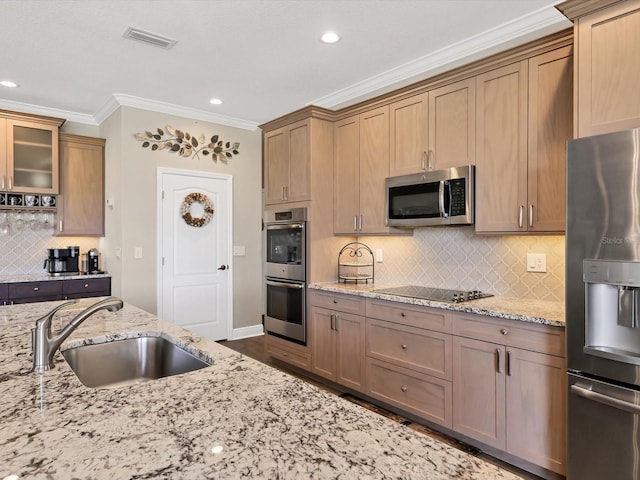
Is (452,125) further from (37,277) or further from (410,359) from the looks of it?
(37,277)

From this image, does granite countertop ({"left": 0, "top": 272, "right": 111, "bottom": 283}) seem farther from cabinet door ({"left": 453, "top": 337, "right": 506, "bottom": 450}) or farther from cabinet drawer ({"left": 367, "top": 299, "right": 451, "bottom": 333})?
cabinet door ({"left": 453, "top": 337, "right": 506, "bottom": 450})

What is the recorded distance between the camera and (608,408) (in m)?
1.80

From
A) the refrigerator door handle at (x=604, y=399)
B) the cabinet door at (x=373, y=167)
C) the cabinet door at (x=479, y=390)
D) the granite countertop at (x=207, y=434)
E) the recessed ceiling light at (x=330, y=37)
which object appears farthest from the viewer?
the cabinet door at (x=373, y=167)

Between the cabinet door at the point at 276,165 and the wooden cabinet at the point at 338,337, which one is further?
the cabinet door at the point at 276,165

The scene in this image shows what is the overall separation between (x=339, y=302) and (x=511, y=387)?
1.45 meters

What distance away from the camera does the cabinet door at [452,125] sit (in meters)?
2.79

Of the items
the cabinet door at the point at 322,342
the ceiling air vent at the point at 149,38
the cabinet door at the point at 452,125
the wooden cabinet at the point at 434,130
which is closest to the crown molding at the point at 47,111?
the ceiling air vent at the point at 149,38

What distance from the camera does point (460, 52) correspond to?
304cm

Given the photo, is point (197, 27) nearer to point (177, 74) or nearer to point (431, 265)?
point (177, 74)

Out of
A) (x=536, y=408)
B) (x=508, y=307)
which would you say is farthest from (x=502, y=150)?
(x=536, y=408)

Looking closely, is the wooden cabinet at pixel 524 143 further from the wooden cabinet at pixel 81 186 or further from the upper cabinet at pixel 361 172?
the wooden cabinet at pixel 81 186

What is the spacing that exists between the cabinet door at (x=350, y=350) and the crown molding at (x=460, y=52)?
2054 mm

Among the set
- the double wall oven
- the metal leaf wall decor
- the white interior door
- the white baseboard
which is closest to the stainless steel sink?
the double wall oven

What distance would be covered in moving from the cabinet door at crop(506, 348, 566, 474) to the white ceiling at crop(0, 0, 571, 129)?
2.08 metres
